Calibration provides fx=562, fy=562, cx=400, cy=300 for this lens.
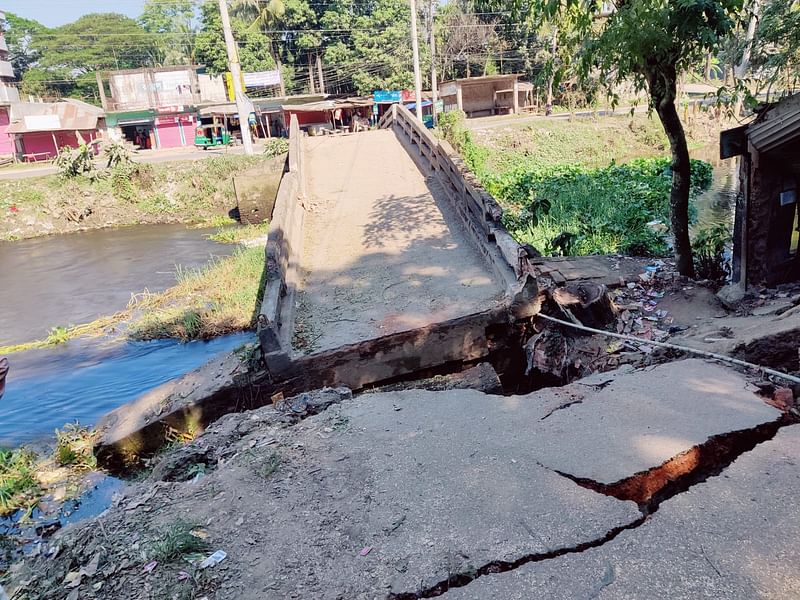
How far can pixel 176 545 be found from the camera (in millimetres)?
2771

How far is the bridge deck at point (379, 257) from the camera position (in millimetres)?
5953

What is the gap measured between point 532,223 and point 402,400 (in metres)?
9.91

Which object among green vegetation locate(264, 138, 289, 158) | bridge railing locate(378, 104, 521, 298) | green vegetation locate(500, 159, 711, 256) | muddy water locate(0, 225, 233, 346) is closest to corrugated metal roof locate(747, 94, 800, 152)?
bridge railing locate(378, 104, 521, 298)

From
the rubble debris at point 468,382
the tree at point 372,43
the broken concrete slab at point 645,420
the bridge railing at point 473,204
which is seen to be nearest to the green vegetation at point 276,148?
the bridge railing at point 473,204

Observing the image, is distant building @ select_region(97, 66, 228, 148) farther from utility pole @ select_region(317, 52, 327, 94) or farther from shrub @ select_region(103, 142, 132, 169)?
shrub @ select_region(103, 142, 132, 169)

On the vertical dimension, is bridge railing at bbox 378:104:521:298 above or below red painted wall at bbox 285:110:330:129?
below

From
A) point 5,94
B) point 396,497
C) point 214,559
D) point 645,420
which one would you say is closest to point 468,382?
point 645,420

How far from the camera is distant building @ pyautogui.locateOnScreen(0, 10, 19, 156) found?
34.0 m

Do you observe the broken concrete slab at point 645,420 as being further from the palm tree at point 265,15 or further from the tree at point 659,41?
the palm tree at point 265,15

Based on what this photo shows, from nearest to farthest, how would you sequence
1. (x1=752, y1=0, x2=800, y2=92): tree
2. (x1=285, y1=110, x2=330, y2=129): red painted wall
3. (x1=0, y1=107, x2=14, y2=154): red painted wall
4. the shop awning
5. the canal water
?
(x1=752, y1=0, x2=800, y2=92): tree
the canal water
(x1=0, y1=107, x2=14, y2=154): red painted wall
the shop awning
(x1=285, y1=110, x2=330, y2=129): red painted wall

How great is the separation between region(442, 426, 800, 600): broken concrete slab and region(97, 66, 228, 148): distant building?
38184mm

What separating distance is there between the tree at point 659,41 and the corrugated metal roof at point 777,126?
2.96ft

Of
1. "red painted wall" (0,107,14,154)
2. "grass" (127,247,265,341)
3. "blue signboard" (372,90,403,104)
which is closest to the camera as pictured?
"grass" (127,247,265,341)

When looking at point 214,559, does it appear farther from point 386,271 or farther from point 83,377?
point 83,377
